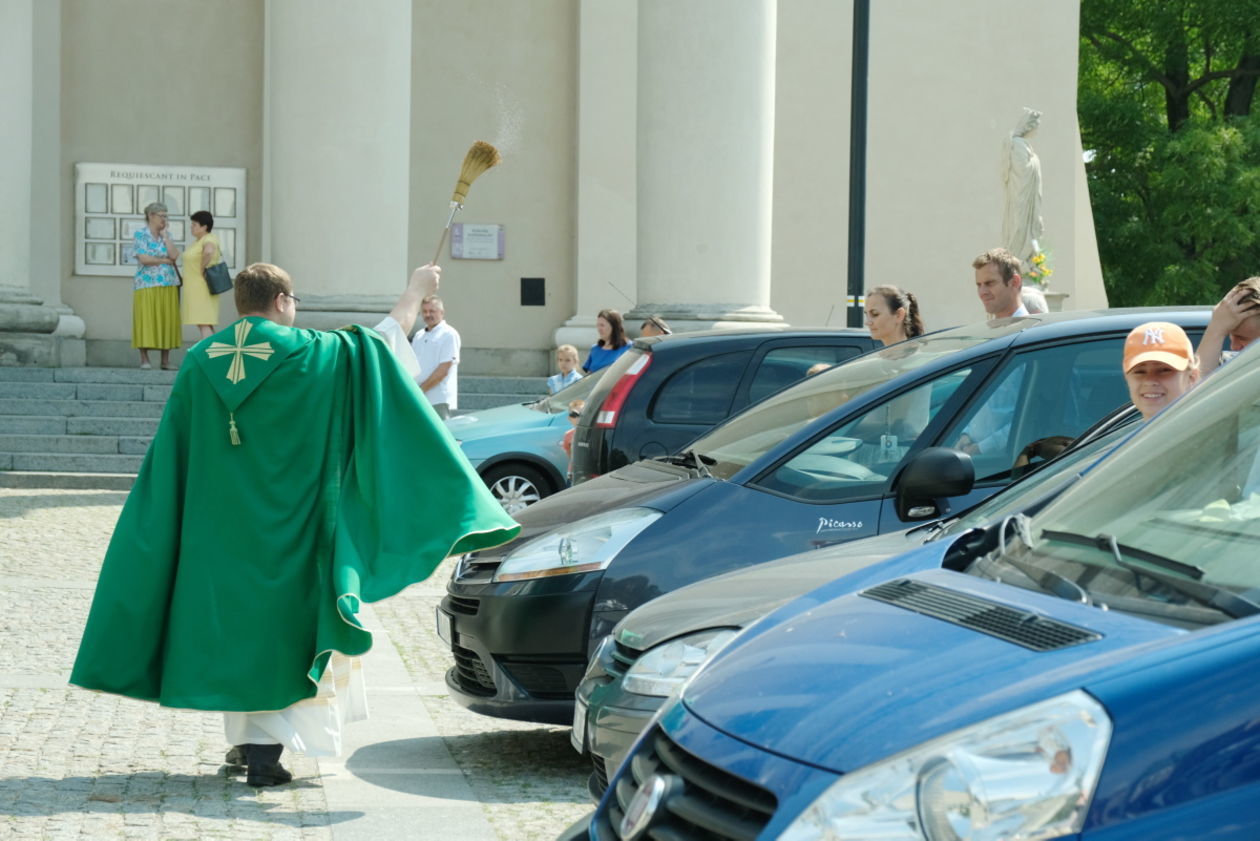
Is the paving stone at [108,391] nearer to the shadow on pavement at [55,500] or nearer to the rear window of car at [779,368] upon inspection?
the shadow on pavement at [55,500]

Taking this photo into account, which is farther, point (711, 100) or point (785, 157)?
point (785, 157)

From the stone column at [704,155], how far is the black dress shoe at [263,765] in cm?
1353

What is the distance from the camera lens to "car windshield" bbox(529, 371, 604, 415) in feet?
44.2

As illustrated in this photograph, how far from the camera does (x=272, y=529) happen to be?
606 centimetres

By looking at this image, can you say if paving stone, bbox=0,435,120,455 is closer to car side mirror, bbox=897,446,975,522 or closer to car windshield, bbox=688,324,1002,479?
car windshield, bbox=688,324,1002,479

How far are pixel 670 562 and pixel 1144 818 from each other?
3.85 metres

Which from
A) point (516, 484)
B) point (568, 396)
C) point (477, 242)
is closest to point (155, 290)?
point (477, 242)

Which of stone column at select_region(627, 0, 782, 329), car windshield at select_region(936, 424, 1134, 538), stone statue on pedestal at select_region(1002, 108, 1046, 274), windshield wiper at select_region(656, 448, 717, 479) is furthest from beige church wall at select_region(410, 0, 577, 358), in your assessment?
car windshield at select_region(936, 424, 1134, 538)

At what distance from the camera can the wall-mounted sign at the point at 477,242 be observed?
925 inches

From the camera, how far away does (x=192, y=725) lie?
7164mm

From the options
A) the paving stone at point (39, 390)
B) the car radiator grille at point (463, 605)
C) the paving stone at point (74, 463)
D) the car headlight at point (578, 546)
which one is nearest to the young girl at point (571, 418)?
the paving stone at point (74, 463)

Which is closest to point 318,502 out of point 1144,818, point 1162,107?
point 1144,818

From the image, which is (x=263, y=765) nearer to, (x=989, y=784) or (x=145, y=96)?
(x=989, y=784)

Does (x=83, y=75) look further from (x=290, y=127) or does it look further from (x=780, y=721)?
(x=780, y=721)
